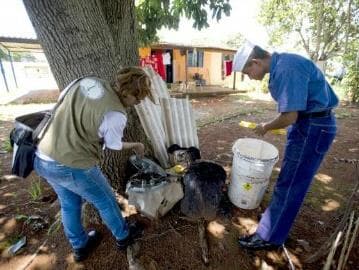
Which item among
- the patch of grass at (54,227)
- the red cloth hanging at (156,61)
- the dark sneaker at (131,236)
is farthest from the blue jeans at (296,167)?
the red cloth hanging at (156,61)

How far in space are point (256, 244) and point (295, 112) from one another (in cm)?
132

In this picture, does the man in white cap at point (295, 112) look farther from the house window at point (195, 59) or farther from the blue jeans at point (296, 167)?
the house window at point (195, 59)

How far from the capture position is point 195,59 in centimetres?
1644

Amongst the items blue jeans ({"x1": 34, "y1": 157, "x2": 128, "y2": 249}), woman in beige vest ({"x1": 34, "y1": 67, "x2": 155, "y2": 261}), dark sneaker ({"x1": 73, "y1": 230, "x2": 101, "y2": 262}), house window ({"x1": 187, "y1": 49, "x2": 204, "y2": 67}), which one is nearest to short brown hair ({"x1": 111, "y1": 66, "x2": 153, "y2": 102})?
woman in beige vest ({"x1": 34, "y1": 67, "x2": 155, "y2": 261})

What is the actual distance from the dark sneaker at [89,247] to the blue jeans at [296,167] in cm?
164

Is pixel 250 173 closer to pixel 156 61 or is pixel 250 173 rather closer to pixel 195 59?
pixel 156 61

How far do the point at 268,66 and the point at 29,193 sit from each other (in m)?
3.40

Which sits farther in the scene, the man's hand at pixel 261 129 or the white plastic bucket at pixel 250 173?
the white plastic bucket at pixel 250 173

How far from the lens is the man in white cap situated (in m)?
1.71

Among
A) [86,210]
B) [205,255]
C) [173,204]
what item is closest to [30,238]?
[86,210]

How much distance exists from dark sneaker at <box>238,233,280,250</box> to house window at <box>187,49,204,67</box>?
1511cm

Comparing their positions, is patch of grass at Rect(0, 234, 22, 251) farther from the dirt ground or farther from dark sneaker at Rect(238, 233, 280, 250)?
dark sneaker at Rect(238, 233, 280, 250)

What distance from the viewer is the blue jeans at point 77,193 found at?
5.74 ft

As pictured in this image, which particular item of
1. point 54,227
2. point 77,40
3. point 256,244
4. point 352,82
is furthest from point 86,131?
point 352,82
